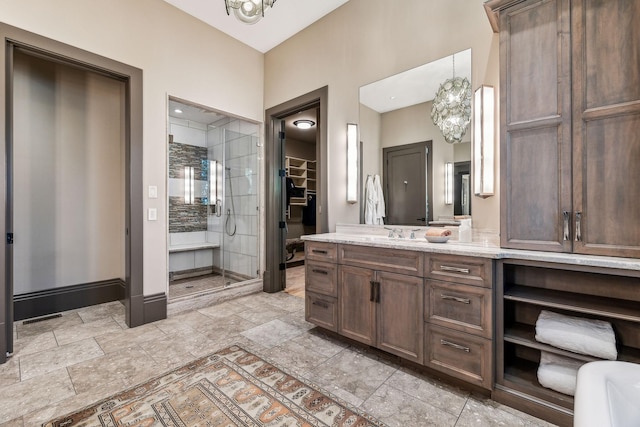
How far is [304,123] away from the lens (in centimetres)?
561

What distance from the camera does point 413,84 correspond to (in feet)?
8.74

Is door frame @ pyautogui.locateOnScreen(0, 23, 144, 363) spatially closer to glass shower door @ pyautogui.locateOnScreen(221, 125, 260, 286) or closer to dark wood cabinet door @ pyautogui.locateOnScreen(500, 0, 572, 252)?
glass shower door @ pyautogui.locateOnScreen(221, 125, 260, 286)

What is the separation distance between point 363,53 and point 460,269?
2.45m

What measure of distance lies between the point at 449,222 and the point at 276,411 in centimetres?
192

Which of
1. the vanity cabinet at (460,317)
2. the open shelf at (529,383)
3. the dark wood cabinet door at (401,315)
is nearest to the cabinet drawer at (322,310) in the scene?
the dark wood cabinet door at (401,315)

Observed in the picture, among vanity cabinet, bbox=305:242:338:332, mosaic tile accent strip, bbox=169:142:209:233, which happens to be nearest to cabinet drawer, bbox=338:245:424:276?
vanity cabinet, bbox=305:242:338:332

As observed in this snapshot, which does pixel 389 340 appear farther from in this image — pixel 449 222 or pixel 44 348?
pixel 44 348

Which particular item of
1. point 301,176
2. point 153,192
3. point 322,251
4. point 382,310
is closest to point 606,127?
point 382,310

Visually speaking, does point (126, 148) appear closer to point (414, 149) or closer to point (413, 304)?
point (414, 149)

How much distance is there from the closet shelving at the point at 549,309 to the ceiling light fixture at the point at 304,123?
14.6 ft

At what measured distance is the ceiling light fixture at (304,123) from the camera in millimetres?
5512

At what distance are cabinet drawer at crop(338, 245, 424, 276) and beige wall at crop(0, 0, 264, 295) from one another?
A: 2117mm

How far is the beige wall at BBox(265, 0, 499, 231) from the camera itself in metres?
2.26

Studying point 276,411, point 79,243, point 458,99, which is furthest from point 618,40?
point 79,243
